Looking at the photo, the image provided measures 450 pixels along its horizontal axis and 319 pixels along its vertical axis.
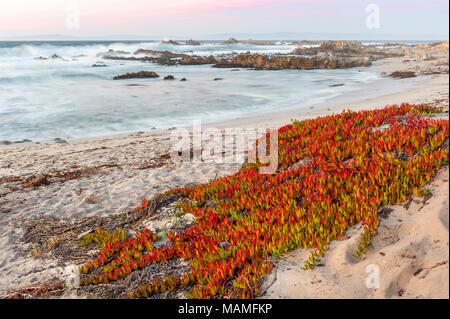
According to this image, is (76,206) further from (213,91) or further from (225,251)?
(213,91)

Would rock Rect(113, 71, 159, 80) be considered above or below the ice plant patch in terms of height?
above

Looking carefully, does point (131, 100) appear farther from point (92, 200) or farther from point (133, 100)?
point (92, 200)

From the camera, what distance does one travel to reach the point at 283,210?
4.82 m

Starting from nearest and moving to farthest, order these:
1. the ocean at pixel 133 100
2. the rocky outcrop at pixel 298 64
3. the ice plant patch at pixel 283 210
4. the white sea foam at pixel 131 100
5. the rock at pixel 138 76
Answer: the ice plant patch at pixel 283 210, the ocean at pixel 133 100, the white sea foam at pixel 131 100, the rock at pixel 138 76, the rocky outcrop at pixel 298 64

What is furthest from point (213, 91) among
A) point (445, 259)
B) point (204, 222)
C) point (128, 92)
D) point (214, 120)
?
point (445, 259)

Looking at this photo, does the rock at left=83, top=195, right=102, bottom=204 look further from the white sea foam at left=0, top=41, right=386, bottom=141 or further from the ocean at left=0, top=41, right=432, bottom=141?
the white sea foam at left=0, top=41, right=386, bottom=141

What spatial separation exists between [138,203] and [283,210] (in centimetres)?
438

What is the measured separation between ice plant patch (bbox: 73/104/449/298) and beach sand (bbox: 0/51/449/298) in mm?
215

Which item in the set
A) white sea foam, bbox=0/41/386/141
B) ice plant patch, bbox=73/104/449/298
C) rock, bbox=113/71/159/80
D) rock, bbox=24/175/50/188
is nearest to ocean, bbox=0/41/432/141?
white sea foam, bbox=0/41/386/141

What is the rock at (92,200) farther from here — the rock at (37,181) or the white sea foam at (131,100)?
the white sea foam at (131,100)

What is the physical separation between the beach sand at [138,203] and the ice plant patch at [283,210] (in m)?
0.21

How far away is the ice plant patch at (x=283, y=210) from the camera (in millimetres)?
4012

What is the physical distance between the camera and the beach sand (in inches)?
129

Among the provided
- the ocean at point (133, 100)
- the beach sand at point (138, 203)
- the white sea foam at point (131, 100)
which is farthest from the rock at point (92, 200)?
the white sea foam at point (131, 100)
